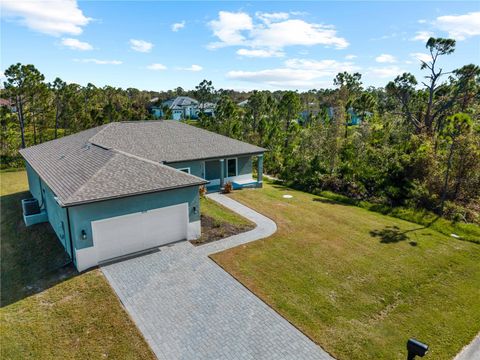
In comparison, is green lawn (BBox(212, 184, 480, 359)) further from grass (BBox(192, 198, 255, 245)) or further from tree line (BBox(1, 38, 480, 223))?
tree line (BBox(1, 38, 480, 223))

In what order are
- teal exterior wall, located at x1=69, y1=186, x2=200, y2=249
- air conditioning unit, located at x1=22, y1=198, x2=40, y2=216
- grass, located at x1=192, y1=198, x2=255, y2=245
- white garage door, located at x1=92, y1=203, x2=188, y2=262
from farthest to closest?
air conditioning unit, located at x1=22, y1=198, x2=40, y2=216
grass, located at x1=192, y1=198, x2=255, y2=245
white garage door, located at x1=92, y1=203, x2=188, y2=262
teal exterior wall, located at x1=69, y1=186, x2=200, y2=249

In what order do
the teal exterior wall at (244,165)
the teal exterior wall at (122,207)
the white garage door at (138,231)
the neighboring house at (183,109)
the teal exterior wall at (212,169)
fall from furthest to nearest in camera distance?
1. the neighboring house at (183,109)
2. the teal exterior wall at (244,165)
3. the teal exterior wall at (212,169)
4. the white garage door at (138,231)
5. the teal exterior wall at (122,207)

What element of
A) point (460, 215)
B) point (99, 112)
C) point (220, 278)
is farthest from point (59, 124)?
point (460, 215)

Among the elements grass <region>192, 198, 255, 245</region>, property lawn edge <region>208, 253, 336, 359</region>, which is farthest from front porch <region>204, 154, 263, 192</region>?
property lawn edge <region>208, 253, 336, 359</region>

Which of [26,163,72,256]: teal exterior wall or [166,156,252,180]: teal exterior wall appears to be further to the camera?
[166,156,252,180]: teal exterior wall

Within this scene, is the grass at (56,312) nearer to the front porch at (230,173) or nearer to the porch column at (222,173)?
the front porch at (230,173)

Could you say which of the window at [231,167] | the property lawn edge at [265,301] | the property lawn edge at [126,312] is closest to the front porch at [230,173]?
the window at [231,167]

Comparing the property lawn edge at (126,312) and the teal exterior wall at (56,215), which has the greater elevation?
the teal exterior wall at (56,215)
